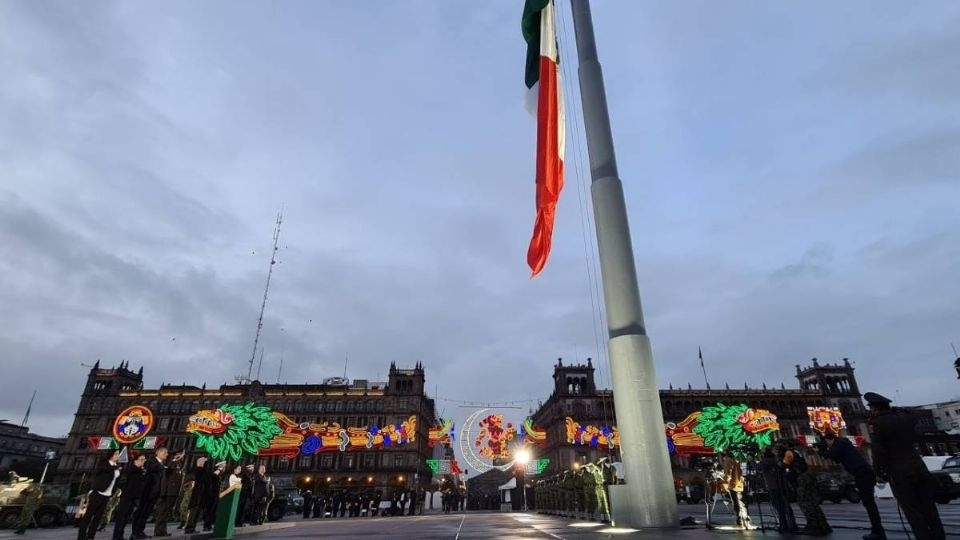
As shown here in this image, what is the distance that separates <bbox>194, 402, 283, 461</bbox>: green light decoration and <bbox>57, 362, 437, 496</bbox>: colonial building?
147ft

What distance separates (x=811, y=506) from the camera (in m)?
7.42

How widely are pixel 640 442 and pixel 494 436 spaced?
99.0ft

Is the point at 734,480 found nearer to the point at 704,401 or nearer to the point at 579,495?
the point at 579,495

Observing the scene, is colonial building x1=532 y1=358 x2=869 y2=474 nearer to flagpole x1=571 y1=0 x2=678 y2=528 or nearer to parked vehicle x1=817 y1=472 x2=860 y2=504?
parked vehicle x1=817 y1=472 x2=860 y2=504

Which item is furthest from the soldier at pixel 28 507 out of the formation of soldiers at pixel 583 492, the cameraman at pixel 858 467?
the cameraman at pixel 858 467

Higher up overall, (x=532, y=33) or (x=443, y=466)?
(x=532, y=33)

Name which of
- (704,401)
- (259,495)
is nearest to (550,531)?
(259,495)

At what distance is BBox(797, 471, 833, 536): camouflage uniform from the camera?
7.31m

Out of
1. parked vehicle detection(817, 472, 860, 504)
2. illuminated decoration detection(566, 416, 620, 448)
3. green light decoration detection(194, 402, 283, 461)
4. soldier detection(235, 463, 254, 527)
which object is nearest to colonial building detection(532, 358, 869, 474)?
illuminated decoration detection(566, 416, 620, 448)

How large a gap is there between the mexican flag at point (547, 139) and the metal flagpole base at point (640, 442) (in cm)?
269

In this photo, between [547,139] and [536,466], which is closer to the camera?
[547,139]

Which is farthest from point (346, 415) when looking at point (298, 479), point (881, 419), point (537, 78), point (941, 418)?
point (941, 418)

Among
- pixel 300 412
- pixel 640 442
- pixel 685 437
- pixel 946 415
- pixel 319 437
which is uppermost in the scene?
pixel 300 412

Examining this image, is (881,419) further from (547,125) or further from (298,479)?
(298,479)
